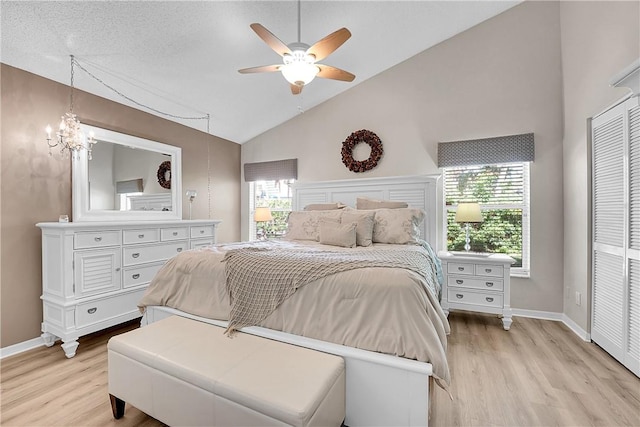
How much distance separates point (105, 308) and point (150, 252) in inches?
26.2

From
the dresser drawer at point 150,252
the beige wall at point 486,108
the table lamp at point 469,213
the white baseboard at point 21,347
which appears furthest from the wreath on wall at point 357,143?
the white baseboard at point 21,347

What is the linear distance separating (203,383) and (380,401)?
883 millimetres

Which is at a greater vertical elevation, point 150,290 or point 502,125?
point 502,125

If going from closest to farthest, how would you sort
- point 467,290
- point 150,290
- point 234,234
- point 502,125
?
point 150,290, point 467,290, point 502,125, point 234,234

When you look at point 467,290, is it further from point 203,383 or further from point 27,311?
point 27,311

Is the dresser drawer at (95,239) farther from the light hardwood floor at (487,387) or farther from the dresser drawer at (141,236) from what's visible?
the light hardwood floor at (487,387)

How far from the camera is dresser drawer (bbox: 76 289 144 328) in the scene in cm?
253

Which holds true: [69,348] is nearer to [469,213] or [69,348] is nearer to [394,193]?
[394,193]

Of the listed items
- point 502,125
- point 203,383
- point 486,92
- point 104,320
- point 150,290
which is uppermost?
point 486,92

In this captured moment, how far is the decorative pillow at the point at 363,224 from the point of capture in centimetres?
301

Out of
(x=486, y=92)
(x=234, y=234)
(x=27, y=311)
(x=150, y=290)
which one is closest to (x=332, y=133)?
(x=486, y=92)

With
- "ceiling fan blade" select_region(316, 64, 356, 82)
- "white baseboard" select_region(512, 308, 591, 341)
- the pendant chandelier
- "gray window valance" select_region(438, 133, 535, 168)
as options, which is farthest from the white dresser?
"white baseboard" select_region(512, 308, 591, 341)

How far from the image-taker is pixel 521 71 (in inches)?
131

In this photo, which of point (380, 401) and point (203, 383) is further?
point (380, 401)
